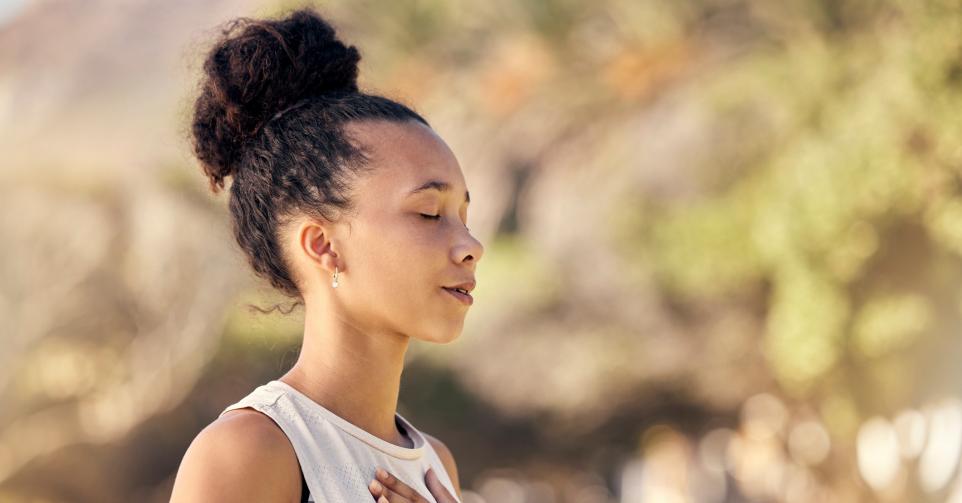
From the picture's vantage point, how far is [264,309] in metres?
1.41

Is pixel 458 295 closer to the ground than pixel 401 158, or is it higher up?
closer to the ground

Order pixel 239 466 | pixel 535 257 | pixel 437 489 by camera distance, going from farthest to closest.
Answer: pixel 535 257
pixel 437 489
pixel 239 466

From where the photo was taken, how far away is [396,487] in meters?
1.15

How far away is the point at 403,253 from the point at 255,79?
287mm

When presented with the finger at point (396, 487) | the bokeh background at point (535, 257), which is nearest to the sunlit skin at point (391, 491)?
the finger at point (396, 487)

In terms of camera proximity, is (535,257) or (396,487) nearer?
(396,487)

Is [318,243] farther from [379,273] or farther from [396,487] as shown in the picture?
[396,487]

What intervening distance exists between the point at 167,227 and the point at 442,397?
195 cm

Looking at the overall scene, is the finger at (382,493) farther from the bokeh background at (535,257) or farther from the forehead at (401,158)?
the bokeh background at (535,257)

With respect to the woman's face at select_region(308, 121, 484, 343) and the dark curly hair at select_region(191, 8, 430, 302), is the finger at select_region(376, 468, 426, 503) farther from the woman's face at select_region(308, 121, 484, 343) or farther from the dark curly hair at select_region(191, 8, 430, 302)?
the dark curly hair at select_region(191, 8, 430, 302)

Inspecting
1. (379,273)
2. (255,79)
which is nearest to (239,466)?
(379,273)

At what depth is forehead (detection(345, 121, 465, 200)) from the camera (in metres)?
1.21

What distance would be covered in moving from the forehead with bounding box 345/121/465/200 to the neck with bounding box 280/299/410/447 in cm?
15

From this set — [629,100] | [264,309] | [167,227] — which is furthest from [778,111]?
[264,309]
